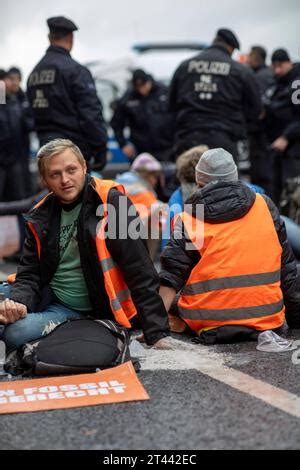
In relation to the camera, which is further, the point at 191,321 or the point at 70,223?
the point at 191,321

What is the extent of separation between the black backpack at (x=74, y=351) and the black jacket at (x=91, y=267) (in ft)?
0.51

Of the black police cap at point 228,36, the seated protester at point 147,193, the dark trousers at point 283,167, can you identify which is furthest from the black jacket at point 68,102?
the dark trousers at point 283,167

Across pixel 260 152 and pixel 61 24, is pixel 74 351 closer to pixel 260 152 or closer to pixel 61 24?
pixel 61 24

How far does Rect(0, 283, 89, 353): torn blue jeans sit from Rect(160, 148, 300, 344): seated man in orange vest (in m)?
0.52

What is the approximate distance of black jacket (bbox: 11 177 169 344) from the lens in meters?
4.14

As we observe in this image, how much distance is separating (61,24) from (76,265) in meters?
2.92

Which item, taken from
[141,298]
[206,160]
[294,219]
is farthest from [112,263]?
[294,219]

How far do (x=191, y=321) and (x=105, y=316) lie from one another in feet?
1.74

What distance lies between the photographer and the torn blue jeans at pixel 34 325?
4172mm

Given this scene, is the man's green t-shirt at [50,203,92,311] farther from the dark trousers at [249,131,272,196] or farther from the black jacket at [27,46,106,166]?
the dark trousers at [249,131,272,196]

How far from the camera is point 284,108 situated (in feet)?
28.4

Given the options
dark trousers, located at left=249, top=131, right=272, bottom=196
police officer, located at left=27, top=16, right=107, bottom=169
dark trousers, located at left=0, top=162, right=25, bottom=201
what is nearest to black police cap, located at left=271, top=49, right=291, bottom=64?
dark trousers, located at left=249, top=131, right=272, bottom=196

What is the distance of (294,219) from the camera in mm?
7312
